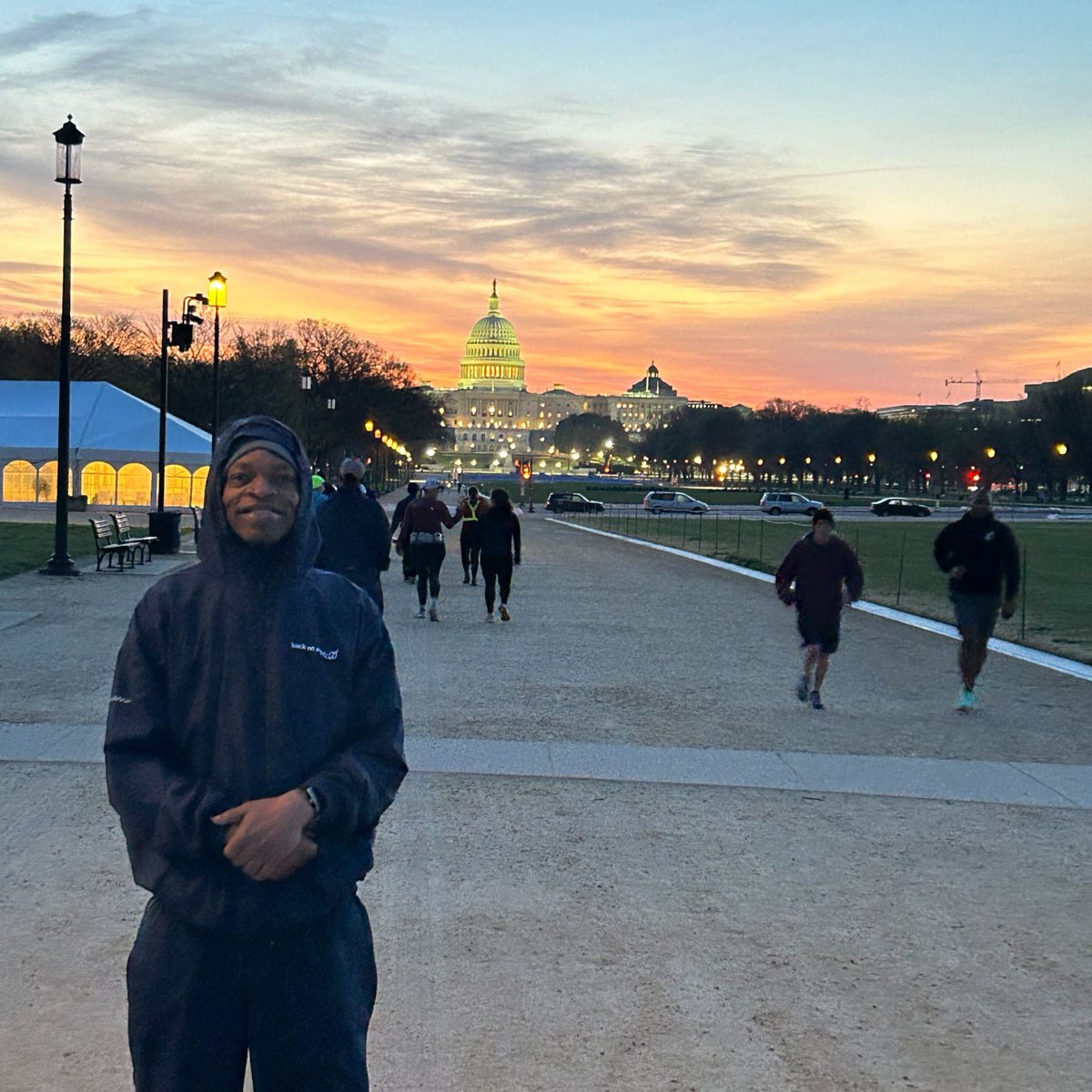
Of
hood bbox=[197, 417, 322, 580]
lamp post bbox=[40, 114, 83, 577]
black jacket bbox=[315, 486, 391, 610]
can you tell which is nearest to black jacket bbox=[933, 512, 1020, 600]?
black jacket bbox=[315, 486, 391, 610]

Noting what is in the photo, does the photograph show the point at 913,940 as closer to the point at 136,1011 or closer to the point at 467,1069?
the point at 467,1069

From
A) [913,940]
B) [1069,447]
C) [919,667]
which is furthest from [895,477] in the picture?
[913,940]

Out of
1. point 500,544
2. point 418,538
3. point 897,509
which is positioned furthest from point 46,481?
point 897,509

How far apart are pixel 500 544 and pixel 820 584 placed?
20.7ft

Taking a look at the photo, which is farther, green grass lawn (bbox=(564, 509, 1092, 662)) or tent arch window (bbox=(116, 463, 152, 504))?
tent arch window (bbox=(116, 463, 152, 504))

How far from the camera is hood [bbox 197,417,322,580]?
10.1ft

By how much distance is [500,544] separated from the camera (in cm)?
1716

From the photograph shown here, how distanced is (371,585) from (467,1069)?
8.07m

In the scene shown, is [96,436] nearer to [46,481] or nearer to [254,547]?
[46,481]

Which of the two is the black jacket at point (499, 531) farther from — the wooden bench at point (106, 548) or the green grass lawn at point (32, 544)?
the green grass lawn at point (32, 544)

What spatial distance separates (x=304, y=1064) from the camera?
2955 mm

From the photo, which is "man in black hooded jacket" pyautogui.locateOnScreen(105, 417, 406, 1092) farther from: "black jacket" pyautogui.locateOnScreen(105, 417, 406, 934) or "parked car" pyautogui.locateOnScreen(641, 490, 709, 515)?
"parked car" pyautogui.locateOnScreen(641, 490, 709, 515)

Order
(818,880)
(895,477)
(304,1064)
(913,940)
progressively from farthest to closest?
(895,477) → (818,880) → (913,940) → (304,1064)

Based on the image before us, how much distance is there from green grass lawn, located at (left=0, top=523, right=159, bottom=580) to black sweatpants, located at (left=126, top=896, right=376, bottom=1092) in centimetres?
2115
